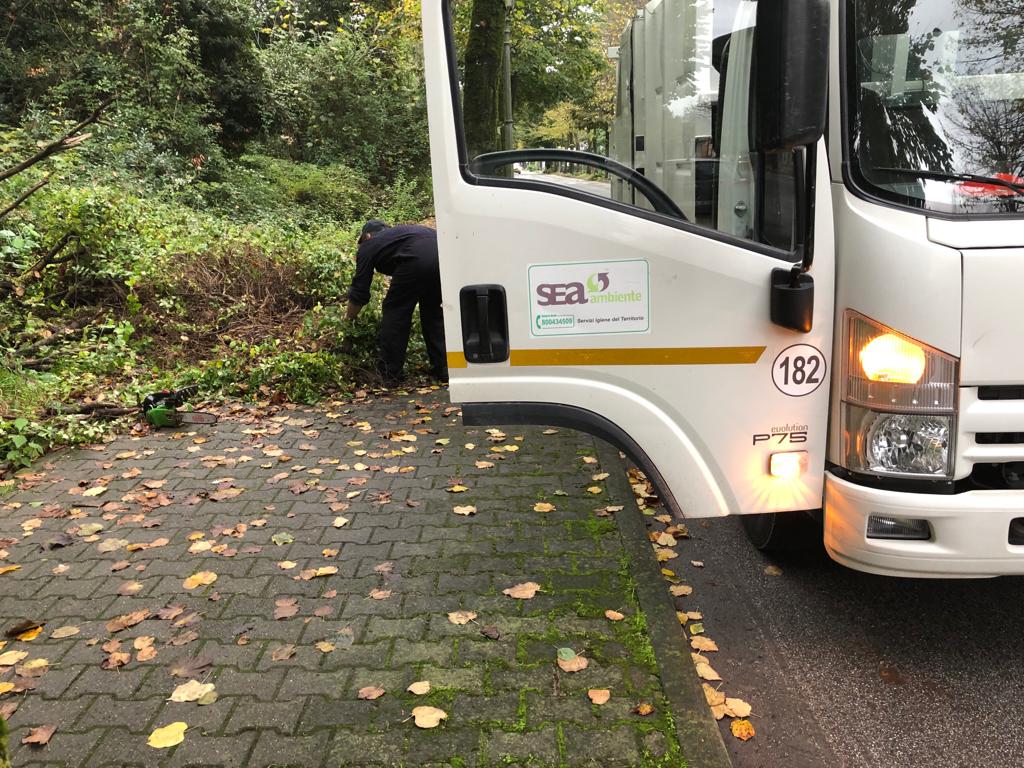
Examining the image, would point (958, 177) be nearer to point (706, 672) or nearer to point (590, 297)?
point (590, 297)

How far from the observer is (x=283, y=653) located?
3.02 m

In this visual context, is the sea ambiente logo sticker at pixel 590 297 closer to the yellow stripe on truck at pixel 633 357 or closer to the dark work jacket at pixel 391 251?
the yellow stripe on truck at pixel 633 357

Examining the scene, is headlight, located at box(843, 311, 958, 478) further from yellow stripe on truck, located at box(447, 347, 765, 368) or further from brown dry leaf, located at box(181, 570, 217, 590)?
brown dry leaf, located at box(181, 570, 217, 590)

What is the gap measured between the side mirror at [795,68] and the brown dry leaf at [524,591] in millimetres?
2145

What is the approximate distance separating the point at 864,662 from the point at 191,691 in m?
2.58

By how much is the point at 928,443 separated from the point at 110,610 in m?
3.36

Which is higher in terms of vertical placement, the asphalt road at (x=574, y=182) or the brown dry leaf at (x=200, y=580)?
the asphalt road at (x=574, y=182)

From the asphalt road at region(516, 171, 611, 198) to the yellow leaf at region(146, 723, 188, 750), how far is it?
7.50ft

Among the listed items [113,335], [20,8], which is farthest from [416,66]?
[113,335]

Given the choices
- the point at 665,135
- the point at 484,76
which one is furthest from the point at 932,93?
the point at 484,76

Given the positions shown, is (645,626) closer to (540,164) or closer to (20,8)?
(540,164)

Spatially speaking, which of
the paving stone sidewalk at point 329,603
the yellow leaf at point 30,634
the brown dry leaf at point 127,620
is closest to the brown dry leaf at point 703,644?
the paving stone sidewalk at point 329,603

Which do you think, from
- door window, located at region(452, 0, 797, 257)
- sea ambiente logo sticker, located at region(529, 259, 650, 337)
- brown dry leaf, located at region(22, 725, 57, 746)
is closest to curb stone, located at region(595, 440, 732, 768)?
sea ambiente logo sticker, located at region(529, 259, 650, 337)

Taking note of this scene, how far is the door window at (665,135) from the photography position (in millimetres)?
2768
